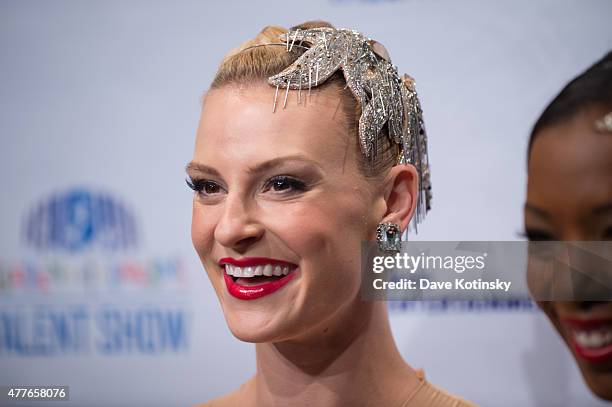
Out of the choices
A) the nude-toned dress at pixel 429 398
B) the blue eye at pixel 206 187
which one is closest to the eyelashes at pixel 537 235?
the nude-toned dress at pixel 429 398

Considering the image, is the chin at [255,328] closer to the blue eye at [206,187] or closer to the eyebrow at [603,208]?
the blue eye at [206,187]

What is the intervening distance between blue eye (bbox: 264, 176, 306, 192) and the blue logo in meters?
0.81

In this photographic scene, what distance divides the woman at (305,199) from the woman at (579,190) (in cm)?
29

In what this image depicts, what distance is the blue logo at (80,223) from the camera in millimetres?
2068

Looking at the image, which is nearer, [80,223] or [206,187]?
[206,187]

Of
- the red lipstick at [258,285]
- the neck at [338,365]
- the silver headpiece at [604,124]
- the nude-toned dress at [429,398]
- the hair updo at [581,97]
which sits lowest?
the nude-toned dress at [429,398]

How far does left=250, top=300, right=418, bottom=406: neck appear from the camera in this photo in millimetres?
1549

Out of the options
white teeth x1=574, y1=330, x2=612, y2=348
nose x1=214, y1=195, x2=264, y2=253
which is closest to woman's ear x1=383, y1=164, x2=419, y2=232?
nose x1=214, y1=195, x2=264, y2=253

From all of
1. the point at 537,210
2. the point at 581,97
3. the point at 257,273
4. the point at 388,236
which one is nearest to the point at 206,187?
the point at 257,273

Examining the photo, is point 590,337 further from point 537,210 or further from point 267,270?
point 267,270

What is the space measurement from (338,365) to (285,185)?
453mm

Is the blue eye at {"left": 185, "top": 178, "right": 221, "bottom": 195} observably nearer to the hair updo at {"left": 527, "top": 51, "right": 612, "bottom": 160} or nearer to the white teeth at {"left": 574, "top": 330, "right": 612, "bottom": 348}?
the hair updo at {"left": 527, "top": 51, "right": 612, "bottom": 160}

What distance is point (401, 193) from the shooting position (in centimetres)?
158

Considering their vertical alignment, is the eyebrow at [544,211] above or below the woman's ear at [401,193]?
below
